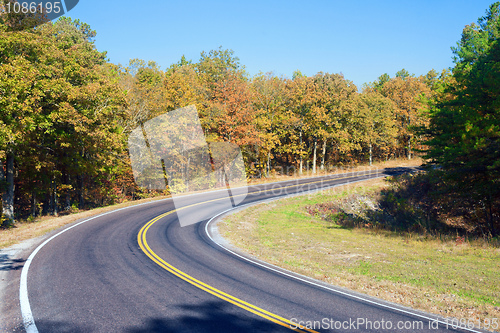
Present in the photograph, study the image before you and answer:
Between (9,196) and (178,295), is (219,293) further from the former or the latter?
(9,196)

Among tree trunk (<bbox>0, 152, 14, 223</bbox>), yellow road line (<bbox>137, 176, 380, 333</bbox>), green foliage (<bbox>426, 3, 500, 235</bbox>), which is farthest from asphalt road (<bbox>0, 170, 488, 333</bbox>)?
green foliage (<bbox>426, 3, 500, 235</bbox>)

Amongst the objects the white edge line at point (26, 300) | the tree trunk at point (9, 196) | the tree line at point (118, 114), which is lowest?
the white edge line at point (26, 300)

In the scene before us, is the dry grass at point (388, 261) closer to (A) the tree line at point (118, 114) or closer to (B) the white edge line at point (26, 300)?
(B) the white edge line at point (26, 300)

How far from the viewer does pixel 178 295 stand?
27.9ft

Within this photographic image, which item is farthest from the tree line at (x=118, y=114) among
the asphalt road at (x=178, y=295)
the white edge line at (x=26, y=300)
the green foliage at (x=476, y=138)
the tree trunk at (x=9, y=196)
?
the asphalt road at (x=178, y=295)

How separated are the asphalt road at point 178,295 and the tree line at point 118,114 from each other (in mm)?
11946

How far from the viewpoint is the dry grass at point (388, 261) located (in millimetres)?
9094

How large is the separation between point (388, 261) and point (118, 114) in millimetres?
28991

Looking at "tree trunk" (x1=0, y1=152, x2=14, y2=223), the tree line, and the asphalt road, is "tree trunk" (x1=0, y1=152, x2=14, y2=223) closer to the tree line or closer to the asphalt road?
the tree line

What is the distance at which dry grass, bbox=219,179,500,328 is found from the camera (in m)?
9.09

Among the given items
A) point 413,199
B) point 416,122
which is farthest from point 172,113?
point 416,122

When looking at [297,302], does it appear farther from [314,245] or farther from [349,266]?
[314,245]

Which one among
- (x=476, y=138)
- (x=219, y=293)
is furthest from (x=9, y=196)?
(x=476, y=138)

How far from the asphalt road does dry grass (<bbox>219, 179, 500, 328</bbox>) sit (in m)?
1.22
